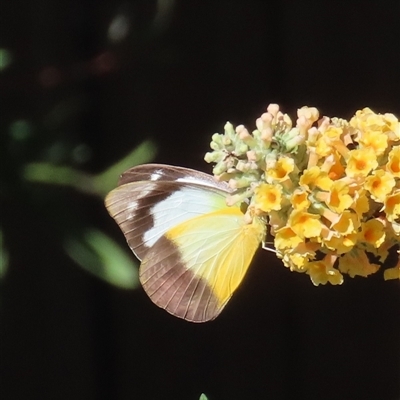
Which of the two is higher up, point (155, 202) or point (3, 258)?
point (155, 202)

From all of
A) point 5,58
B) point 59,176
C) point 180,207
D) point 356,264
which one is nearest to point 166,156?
point 59,176

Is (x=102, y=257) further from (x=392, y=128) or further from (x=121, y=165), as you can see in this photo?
(x=392, y=128)

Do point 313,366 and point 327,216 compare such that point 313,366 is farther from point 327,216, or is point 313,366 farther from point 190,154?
point 327,216

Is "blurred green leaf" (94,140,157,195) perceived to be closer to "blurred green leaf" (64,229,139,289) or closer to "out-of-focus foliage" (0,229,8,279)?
"blurred green leaf" (64,229,139,289)

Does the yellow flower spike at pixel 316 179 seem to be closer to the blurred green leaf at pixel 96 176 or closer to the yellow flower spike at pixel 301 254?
the yellow flower spike at pixel 301 254

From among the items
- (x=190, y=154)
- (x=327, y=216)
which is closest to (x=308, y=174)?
(x=327, y=216)

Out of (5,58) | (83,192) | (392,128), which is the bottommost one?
(83,192)
